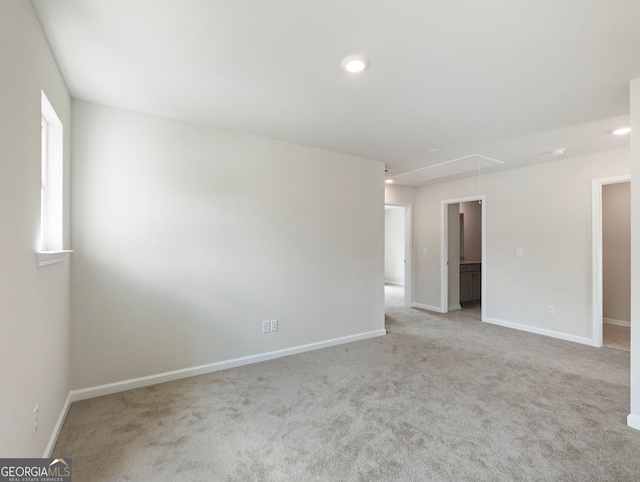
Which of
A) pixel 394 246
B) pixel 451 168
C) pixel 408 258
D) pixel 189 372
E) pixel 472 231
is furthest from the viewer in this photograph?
pixel 394 246

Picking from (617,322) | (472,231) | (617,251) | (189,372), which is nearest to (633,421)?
(189,372)

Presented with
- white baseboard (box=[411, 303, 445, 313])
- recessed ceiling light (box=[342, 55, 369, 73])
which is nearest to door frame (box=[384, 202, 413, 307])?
white baseboard (box=[411, 303, 445, 313])

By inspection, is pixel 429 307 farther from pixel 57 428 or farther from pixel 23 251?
pixel 23 251

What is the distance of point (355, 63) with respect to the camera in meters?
1.94

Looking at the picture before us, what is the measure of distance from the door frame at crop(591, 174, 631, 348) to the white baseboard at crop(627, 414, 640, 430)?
83.7 inches

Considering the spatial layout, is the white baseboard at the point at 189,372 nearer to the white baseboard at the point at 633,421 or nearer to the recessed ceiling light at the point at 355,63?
the white baseboard at the point at 633,421

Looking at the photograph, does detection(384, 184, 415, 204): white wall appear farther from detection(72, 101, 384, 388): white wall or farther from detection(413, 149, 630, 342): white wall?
detection(72, 101, 384, 388): white wall

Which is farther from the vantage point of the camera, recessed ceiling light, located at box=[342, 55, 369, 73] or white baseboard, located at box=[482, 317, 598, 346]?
white baseboard, located at box=[482, 317, 598, 346]

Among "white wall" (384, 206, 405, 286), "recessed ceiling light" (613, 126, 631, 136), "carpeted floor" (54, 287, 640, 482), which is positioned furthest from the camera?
"white wall" (384, 206, 405, 286)

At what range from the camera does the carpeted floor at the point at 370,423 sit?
176cm

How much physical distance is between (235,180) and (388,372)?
2515 millimetres

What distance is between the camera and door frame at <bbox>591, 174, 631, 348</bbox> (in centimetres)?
386

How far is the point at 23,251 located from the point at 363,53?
209cm

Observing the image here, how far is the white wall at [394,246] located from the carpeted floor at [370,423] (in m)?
5.83
